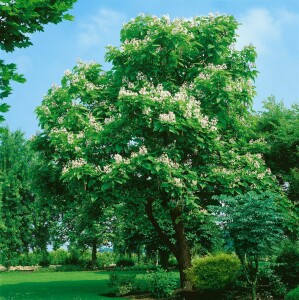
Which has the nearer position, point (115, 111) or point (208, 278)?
point (208, 278)

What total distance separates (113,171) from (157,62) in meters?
6.06

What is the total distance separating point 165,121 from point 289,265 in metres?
8.47

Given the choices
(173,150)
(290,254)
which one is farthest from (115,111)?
(290,254)

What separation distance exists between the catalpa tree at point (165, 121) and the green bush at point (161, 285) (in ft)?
2.05

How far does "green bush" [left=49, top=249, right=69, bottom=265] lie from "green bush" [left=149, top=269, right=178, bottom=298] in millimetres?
33672

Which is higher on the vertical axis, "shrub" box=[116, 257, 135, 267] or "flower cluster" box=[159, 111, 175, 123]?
"flower cluster" box=[159, 111, 175, 123]

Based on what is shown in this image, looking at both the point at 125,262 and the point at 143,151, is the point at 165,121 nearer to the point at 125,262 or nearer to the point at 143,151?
the point at 143,151

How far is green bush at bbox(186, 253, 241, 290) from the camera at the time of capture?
1859cm

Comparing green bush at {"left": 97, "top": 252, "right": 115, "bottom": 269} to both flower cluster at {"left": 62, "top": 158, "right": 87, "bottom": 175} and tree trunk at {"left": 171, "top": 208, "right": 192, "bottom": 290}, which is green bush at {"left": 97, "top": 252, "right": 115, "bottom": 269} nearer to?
tree trunk at {"left": 171, "top": 208, "right": 192, "bottom": 290}

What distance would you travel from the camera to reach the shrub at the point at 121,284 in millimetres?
22641

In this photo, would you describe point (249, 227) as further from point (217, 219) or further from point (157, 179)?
point (157, 179)

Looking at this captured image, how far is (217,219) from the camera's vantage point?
17.6 meters

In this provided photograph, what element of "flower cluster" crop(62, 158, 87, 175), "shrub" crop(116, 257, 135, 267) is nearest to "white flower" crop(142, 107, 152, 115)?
"flower cluster" crop(62, 158, 87, 175)

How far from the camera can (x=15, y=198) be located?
54469 mm
